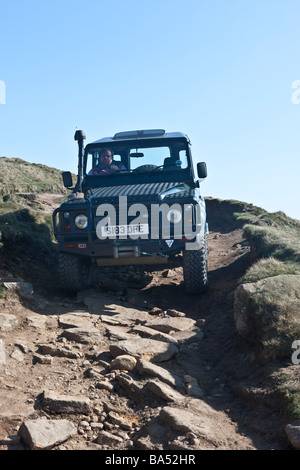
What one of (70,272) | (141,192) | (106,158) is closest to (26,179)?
(106,158)

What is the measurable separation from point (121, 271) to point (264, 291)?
12.4 feet

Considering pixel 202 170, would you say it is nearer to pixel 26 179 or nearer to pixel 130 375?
pixel 130 375

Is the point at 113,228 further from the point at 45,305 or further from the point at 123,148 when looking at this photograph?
the point at 123,148

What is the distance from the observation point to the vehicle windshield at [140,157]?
7.08 m

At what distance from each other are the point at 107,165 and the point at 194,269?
2.20m

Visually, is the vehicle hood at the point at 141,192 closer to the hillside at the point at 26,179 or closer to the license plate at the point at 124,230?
the license plate at the point at 124,230

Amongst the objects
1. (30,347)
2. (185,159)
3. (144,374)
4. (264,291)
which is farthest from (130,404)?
(185,159)

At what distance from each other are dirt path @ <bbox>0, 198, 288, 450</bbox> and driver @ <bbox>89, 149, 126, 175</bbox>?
Answer: 188 cm

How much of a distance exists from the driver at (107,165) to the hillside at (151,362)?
176 cm

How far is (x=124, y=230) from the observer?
231 inches

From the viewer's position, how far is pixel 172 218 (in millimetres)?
5883

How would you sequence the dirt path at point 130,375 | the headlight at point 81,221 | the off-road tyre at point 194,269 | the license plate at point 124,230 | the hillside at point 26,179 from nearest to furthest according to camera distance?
1. the dirt path at point 130,375
2. the license plate at point 124,230
3. the headlight at point 81,221
4. the off-road tyre at point 194,269
5. the hillside at point 26,179

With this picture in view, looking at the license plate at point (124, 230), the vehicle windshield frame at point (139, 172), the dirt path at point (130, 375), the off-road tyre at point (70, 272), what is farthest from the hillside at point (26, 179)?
the dirt path at point (130, 375)

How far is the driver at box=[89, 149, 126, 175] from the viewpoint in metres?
7.10
